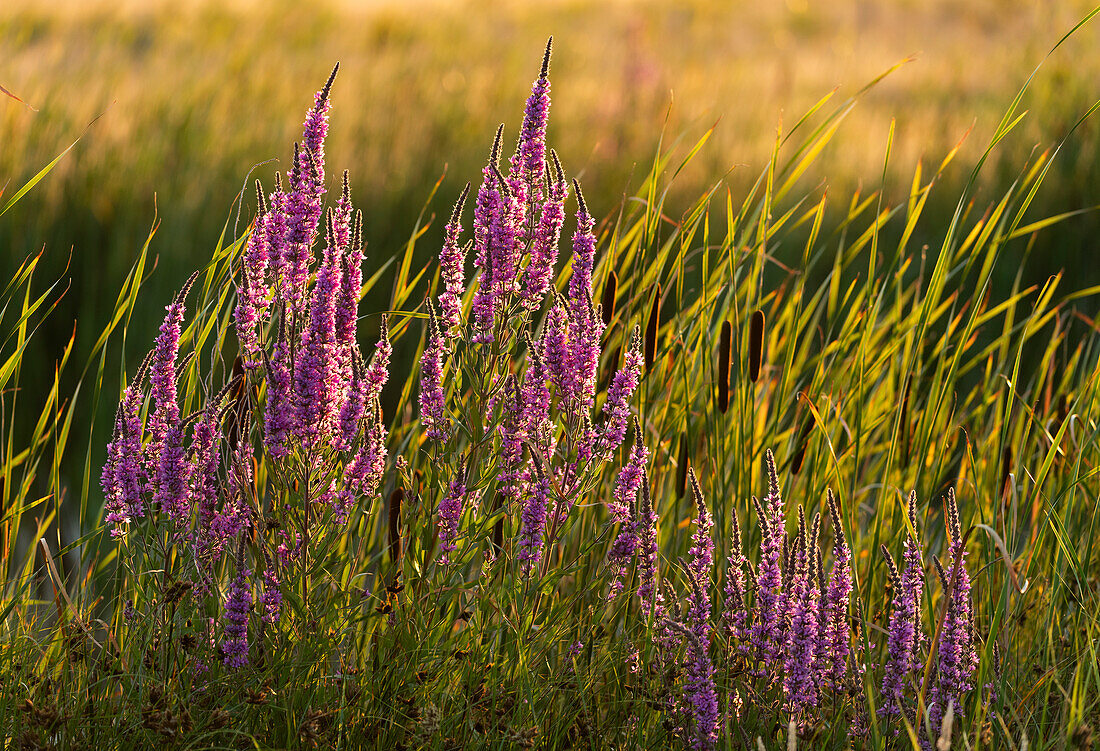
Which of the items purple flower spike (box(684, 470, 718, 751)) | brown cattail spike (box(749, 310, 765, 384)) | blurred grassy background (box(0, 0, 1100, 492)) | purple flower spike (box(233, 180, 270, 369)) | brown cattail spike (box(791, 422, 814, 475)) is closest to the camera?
purple flower spike (box(684, 470, 718, 751))

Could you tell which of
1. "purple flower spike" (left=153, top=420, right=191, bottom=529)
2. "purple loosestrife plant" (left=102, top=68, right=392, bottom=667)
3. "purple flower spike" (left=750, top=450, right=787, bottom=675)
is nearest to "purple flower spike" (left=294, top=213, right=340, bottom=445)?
"purple loosestrife plant" (left=102, top=68, right=392, bottom=667)

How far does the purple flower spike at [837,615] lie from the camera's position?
5.10ft

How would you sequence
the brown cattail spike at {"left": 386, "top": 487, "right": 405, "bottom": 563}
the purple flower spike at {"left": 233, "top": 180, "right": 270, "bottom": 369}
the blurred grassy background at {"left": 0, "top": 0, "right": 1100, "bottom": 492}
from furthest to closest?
1. the blurred grassy background at {"left": 0, "top": 0, "right": 1100, "bottom": 492}
2. the brown cattail spike at {"left": 386, "top": 487, "right": 405, "bottom": 563}
3. the purple flower spike at {"left": 233, "top": 180, "right": 270, "bottom": 369}

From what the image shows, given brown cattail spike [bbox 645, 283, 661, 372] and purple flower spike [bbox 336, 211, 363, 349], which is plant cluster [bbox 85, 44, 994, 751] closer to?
purple flower spike [bbox 336, 211, 363, 349]

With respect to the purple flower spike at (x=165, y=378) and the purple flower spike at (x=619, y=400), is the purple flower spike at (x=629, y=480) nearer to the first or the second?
the purple flower spike at (x=619, y=400)

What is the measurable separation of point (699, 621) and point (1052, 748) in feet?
2.39

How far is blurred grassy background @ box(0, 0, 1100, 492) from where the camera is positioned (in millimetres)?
5059

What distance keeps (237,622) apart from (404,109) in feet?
17.2

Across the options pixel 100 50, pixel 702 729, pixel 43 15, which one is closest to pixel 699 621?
pixel 702 729

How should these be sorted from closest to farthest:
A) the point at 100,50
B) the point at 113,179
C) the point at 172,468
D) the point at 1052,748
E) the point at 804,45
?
the point at 172,468 < the point at 1052,748 < the point at 113,179 < the point at 100,50 < the point at 804,45

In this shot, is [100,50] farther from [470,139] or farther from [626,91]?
[626,91]

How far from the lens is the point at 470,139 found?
6.24 m

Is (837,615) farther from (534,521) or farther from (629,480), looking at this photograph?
(534,521)

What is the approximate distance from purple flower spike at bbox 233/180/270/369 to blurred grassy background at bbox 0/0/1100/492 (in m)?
1.55
